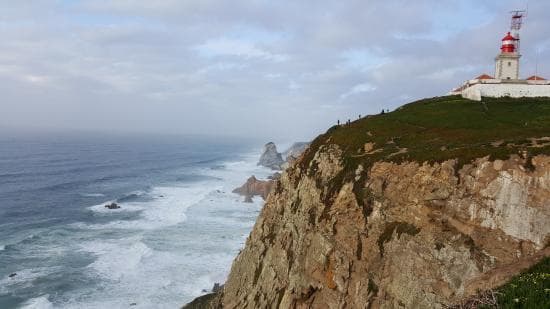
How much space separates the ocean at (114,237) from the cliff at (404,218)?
39.0ft

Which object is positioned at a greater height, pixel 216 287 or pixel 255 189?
pixel 255 189

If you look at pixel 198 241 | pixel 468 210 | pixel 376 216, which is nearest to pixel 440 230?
pixel 468 210

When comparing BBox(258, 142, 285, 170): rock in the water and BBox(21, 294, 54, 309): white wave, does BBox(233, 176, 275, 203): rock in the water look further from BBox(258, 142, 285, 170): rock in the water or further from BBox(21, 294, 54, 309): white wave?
BBox(258, 142, 285, 170): rock in the water

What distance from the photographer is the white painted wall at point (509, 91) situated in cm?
4738

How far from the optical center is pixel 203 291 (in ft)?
151

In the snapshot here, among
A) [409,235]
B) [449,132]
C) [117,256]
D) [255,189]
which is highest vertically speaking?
[449,132]

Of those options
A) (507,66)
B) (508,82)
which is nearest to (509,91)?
(508,82)

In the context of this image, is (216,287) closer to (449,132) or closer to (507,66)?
(449,132)

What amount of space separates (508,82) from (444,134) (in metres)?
21.0

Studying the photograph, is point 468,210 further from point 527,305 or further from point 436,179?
point 527,305

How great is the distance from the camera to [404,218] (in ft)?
85.9

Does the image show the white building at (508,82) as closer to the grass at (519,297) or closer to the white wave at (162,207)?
the grass at (519,297)

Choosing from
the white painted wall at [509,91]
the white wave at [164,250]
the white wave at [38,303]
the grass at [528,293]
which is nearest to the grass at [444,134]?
the white painted wall at [509,91]

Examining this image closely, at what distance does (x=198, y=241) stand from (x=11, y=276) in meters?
22.4
